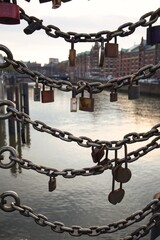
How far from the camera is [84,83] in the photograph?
2.04m

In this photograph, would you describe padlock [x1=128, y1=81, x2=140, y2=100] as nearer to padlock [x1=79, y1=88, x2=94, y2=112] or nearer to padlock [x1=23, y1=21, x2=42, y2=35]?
padlock [x1=79, y1=88, x2=94, y2=112]

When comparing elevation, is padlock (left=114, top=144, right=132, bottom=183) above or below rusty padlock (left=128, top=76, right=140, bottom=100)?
below

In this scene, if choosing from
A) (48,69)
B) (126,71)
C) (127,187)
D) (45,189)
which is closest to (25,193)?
(45,189)

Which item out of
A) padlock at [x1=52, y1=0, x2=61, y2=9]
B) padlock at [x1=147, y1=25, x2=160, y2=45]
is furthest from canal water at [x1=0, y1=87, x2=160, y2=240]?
padlock at [x1=52, y1=0, x2=61, y2=9]

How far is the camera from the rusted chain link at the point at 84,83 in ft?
6.13

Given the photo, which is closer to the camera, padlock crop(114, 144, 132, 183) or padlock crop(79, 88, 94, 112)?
padlock crop(114, 144, 132, 183)

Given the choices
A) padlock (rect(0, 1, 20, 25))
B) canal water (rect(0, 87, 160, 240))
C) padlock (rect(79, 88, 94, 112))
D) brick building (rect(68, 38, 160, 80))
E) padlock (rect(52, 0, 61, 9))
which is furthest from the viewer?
brick building (rect(68, 38, 160, 80))

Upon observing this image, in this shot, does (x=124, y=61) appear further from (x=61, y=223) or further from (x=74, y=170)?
(x=61, y=223)

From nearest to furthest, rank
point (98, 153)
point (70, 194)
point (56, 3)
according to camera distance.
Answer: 1. point (56, 3)
2. point (98, 153)
3. point (70, 194)

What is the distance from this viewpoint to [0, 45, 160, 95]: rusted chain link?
6.13 feet

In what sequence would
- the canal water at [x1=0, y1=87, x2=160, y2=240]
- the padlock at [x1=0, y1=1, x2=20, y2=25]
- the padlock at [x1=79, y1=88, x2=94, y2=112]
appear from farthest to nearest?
the canal water at [x1=0, y1=87, x2=160, y2=240], the padlock at [x1=79, y1=88, x2=94, y2=112], the padlock at [x1=0, y1=1, x2=20, y2=25]

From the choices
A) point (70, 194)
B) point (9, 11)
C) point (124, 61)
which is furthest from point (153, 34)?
point (124, 61)

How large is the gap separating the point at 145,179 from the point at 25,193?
10.2 ft

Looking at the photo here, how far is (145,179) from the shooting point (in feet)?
26.0
